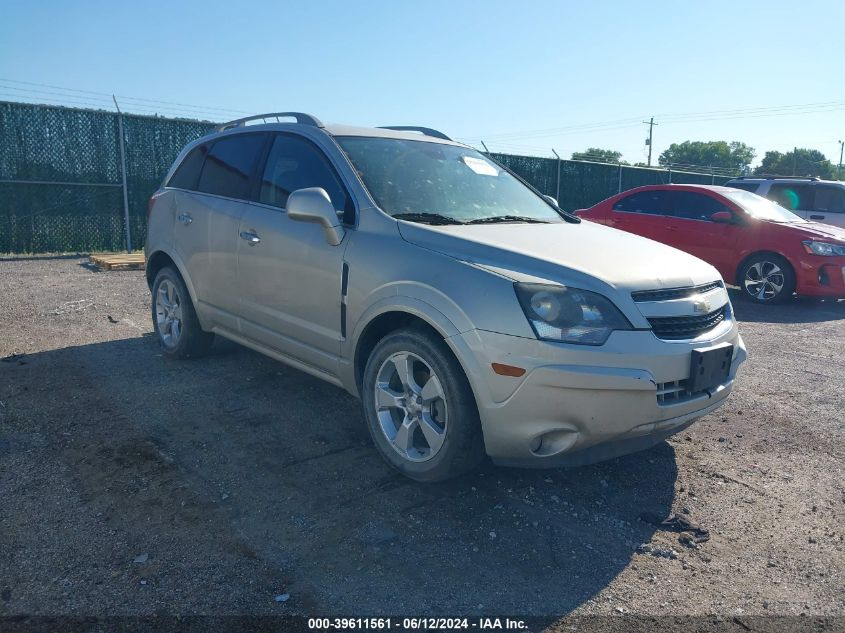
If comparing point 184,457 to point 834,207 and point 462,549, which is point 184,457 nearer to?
point 462,549

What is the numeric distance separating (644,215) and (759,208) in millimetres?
1578

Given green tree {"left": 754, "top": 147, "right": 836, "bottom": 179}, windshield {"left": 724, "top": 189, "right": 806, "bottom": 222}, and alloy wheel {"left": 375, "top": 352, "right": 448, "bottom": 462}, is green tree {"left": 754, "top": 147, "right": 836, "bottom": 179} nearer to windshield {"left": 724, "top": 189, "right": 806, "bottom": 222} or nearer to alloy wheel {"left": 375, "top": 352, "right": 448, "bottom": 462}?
windshield {"left": 724, "top": 189, "right": 806, "bottom": 222}

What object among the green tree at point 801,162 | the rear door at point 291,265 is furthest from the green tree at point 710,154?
the rear door at point 291,265

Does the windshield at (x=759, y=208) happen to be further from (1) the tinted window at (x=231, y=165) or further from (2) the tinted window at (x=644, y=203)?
(1) the tinted window at (x=231, y=165)

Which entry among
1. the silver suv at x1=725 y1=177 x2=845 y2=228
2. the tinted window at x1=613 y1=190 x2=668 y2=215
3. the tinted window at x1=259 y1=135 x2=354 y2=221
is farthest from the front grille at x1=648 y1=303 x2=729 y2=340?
the silver suv at x1=725 y1=177 x2=845 y2=228

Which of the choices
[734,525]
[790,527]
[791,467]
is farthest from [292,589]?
[791,467]

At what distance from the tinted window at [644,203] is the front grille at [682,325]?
744 centimetres

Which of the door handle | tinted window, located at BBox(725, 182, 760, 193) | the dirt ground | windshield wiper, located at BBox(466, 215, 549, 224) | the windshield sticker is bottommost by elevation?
the dirt ground

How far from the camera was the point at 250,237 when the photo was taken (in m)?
4.63

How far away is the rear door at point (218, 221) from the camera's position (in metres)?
4.89

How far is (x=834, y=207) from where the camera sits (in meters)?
12.1

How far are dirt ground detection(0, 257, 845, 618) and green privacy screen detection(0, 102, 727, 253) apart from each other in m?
7.47

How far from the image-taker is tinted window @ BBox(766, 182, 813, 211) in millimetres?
12117

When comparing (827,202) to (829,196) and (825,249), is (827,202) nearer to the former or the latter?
(829,196)
